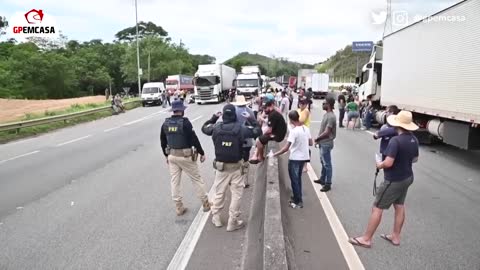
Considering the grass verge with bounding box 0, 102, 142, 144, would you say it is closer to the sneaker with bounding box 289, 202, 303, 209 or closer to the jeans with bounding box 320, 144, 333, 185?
the jeans with bounding box 320, 144, 333, 185

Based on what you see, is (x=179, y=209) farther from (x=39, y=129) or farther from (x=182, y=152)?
(x=39, y=129)

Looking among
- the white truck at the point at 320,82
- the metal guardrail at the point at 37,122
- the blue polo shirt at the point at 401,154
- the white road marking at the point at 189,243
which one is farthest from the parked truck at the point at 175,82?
the blue polo shirt at the point at 401,154

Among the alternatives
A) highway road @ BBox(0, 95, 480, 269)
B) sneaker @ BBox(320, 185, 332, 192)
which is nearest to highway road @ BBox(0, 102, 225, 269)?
highway road @ BBox(0, 95, 480, 269)

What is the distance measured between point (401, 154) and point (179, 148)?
317 cm

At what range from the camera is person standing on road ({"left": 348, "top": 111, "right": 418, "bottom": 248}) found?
5.11 metres

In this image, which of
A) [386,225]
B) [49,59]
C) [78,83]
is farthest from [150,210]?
[78,83]

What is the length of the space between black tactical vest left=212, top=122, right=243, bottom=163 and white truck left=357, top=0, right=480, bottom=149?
641 cm

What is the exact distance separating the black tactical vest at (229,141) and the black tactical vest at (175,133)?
72 cm

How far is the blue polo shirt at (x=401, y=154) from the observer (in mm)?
5094

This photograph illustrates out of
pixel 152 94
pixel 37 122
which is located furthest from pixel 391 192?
pixel 152 94

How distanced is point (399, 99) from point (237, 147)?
36.4 feet

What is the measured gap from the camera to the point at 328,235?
570 cm

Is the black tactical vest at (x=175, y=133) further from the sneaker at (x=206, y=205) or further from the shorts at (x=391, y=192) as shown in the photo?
the shorts at (x=391, y=192)

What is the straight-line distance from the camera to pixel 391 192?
5.26 meters
